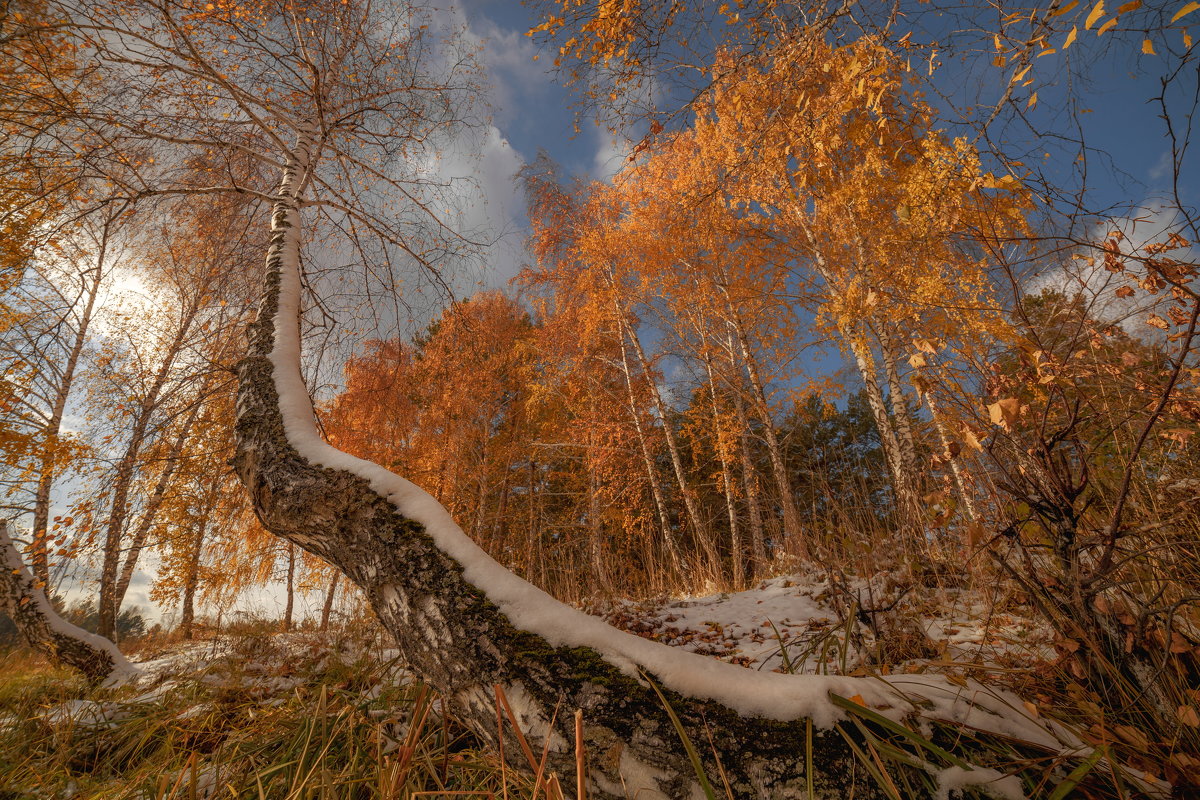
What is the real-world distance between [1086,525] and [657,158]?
28.7 ft

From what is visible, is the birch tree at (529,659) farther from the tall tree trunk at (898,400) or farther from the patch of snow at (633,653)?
the tall tree trunk at (898,400)

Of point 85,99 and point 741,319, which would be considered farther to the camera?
point 741,319

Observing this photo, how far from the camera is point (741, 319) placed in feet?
23.8

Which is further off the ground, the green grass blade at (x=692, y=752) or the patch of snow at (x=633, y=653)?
the patch of snow at (x=633, y=653)

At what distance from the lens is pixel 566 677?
86 centimetres

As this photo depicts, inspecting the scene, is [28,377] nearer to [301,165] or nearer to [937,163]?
[301,165]

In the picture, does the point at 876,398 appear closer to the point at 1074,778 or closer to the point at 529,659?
the point at 1074,778

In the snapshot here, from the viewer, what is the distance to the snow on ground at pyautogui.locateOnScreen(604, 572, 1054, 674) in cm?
173

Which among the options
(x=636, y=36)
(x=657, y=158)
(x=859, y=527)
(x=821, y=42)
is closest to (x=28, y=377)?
(x=636, y=36)

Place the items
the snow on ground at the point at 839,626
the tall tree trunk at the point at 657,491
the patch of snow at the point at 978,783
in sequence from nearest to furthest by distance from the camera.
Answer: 1. the patch of snow at the point at 978,783
2. the snow on ground at the point at 839,626
3. the tall tree trunk at the point at 657,491

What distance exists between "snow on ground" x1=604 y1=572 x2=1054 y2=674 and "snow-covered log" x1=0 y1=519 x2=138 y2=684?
4.06 meters

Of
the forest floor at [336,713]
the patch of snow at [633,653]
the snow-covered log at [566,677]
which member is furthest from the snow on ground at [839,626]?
the snow-covered log at [566,677]

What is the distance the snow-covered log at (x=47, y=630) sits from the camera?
10.9ft

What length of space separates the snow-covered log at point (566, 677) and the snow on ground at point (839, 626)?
1.78ft
